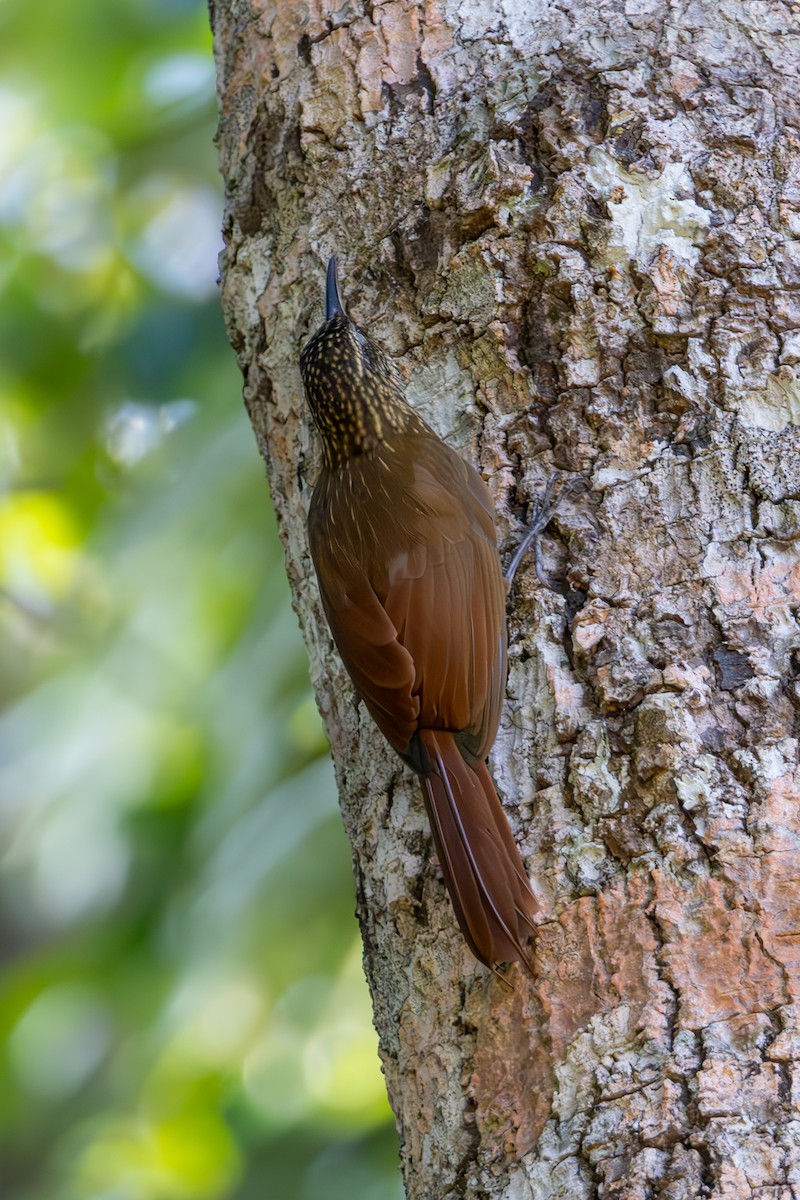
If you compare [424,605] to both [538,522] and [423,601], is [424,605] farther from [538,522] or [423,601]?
[538,522]

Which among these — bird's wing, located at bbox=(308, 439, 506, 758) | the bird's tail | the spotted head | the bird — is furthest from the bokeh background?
the bird's tail

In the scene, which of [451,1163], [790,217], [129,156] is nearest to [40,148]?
[129,156]

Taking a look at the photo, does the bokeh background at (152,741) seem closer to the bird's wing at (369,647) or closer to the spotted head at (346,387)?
the spotted head at (346,387)

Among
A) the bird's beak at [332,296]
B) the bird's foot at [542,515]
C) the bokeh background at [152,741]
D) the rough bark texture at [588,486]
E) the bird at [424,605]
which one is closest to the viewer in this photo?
the rough bark texture at [588,486]

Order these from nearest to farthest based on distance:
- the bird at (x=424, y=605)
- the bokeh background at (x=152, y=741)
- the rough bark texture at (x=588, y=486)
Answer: the rough bark texture at (x=588, y=486) < the bird at (x=424, y=605) < the bokeh background at (x=152, y=741)

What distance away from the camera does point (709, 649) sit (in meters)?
1.95

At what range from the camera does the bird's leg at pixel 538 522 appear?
7.01 feet

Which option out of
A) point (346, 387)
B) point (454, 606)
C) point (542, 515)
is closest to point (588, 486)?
point (542, 515)

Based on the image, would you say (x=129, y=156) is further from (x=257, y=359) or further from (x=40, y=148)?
(x=257, y=359)

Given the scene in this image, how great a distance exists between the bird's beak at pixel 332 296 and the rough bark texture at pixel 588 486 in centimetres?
7

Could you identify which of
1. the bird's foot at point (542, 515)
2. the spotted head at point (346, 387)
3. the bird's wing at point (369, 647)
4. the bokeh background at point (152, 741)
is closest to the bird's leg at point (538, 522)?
the bird's foot at point (542, 515)

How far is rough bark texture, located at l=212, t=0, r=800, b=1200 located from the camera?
5.65 ft

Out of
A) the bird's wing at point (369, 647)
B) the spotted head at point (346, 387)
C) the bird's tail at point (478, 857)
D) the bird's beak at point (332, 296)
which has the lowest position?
the bird's tail at point (478, 857)

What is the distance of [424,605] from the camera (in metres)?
2.39
